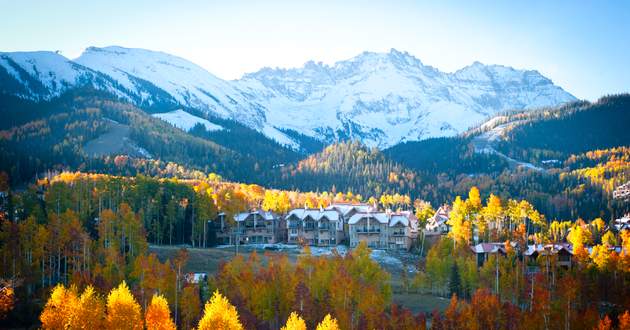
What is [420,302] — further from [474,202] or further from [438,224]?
[438,224]

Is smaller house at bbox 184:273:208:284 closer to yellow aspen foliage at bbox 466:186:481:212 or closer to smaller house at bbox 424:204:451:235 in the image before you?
yellow aspen foliage at bbox 466:186:481:212

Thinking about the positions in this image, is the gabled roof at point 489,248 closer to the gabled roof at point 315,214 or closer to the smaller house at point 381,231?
the smaller house at point 381,231

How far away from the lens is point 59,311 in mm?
64875

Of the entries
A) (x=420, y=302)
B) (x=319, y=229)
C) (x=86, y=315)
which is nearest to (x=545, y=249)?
(x=420, y=302)

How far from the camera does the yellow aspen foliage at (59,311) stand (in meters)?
63.9

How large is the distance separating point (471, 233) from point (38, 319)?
87119mm

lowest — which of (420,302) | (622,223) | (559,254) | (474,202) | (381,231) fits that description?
(420,302)

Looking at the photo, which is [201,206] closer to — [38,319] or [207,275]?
[207,275]

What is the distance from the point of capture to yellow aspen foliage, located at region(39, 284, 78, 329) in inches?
2516

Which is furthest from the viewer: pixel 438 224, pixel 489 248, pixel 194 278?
pixel 438 224

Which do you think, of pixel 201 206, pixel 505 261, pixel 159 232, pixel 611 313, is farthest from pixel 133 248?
pixel 611 313

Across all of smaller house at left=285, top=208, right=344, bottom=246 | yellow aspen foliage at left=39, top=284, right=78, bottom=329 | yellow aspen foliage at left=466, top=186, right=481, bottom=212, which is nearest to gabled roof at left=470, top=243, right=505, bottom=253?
yellow aspen foliage at left=466, top=186, right=481, bottom=212

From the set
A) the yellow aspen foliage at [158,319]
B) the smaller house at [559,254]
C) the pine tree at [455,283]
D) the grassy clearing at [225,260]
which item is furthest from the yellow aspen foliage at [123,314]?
the smaller house at [559,254]

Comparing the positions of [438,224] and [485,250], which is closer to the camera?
[485,250]
